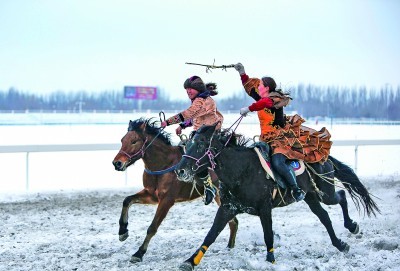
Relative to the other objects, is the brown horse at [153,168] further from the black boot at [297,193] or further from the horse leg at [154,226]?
the black boot at [297,193]

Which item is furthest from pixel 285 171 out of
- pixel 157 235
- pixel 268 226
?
pixel 157 235

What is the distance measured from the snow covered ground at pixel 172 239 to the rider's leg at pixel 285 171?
837 millimetres

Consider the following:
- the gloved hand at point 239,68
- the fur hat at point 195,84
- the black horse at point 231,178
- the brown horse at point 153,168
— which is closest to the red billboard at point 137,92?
the fur hat at point 195,84

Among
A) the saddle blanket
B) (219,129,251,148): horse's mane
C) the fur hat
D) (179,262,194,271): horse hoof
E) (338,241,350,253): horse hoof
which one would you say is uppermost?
the fur hat

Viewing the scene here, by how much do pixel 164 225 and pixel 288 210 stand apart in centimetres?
277

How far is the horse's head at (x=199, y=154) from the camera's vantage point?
7098mm

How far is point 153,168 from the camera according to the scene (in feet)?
28.4

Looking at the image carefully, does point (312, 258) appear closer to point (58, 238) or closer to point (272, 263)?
point (272, 263)

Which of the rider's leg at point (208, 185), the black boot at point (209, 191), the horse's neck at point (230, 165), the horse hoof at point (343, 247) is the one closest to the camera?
the horse's neck at point (230, 165)

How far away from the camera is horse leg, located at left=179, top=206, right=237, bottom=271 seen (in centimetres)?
706

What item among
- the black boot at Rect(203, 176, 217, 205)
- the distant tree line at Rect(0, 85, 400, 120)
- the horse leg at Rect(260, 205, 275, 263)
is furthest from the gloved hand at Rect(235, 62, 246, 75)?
the distant tree line at Rect(0, 85, 400, 120)

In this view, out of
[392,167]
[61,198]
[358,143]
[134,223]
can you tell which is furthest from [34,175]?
[392,167]

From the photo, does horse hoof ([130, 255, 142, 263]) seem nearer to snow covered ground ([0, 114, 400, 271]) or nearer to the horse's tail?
snow covered ground ([0, 114, 400, 271])

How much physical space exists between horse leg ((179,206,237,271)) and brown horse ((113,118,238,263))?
1145 mm
